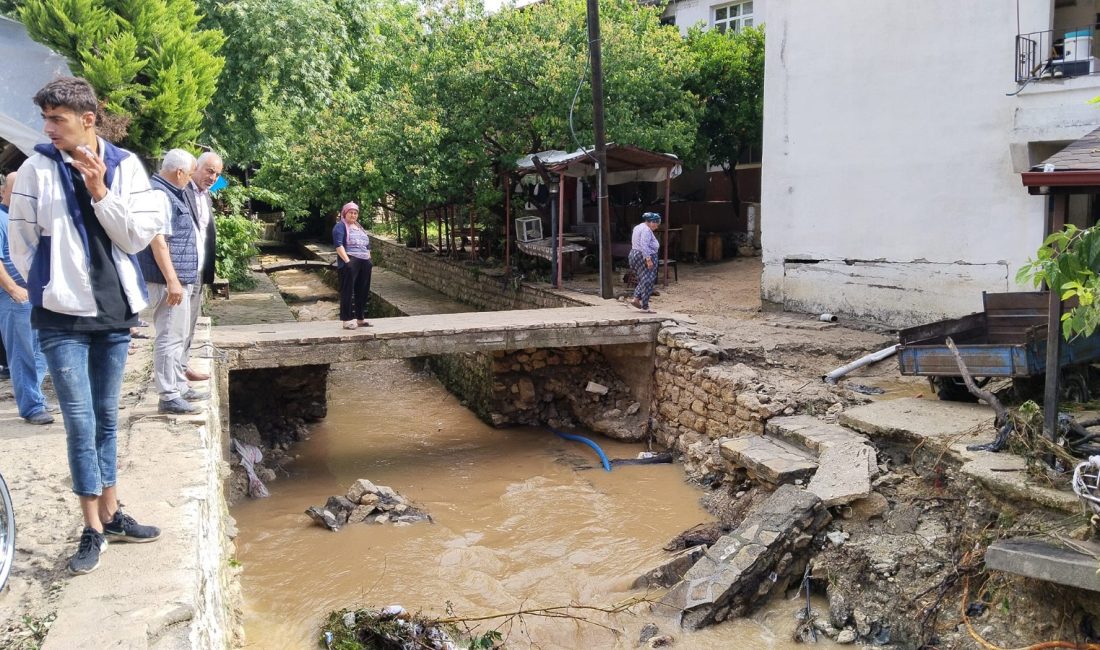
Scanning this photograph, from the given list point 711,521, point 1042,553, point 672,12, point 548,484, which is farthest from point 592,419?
point 672,12

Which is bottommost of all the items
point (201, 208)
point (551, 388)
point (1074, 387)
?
point (551, 388)

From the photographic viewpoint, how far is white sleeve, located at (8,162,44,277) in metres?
3.47

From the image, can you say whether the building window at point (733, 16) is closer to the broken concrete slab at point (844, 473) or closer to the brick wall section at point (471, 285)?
the brick wall section at point (471, 285)

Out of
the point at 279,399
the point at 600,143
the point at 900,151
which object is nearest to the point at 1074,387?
the point at 900,151

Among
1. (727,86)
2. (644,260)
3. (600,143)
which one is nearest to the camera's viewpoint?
(644,260)

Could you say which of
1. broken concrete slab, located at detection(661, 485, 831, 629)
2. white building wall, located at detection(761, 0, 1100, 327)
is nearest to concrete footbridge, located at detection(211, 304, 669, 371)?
white building wall, located at detection(761, 0, 1100, 327)

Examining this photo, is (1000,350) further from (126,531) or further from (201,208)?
(126,531)

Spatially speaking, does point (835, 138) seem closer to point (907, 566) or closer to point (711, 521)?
point (711, 521)

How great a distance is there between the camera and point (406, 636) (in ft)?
18.7

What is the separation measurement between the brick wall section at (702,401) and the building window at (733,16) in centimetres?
1146

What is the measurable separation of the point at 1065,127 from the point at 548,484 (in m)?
7.23

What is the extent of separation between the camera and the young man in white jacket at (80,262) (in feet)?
11.2

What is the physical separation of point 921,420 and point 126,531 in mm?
6258

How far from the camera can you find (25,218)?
348cm
